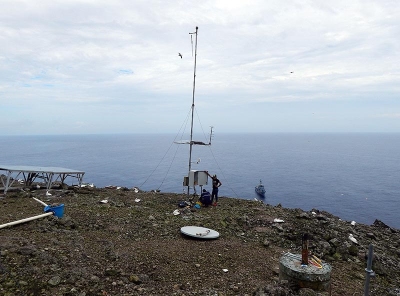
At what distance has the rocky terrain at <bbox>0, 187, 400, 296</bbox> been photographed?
776 centimetres

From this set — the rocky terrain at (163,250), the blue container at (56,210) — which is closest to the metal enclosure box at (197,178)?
the rocky terrain at (163,250)

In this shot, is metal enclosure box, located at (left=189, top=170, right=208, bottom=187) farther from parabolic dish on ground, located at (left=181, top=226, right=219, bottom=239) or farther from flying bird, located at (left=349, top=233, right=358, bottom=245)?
flying bird, located at (left=349, top=233, right=358, bottom=245)

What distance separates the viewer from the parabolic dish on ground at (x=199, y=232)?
38.6 ft

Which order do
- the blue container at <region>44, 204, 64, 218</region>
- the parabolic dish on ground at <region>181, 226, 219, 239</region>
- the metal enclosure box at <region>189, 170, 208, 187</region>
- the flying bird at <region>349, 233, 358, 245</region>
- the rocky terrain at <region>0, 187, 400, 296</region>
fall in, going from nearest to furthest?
the rocky terrain at <region>0, 187, 400, 296</region>
the parabolic dish on ground at <region>181, 226, 219, 239</region>
the blue container at <region>44, 204, 64, 218</region>
the flying bird at <region>349, 233, 358, 245</region>
the metal enclosure box at <region>189, 170, 208, 187</region>

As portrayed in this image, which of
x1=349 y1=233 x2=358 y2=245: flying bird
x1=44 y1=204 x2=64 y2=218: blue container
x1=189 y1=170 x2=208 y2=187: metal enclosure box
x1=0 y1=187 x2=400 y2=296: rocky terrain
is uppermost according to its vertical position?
x1=189 y1=170 x2=208 y2=187: metal enclosure box

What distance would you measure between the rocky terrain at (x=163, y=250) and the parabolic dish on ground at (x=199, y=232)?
0.77 feet

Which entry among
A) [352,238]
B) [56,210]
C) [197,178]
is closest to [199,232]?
[197,178]

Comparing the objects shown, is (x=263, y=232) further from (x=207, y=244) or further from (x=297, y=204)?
(x=297, y=204)

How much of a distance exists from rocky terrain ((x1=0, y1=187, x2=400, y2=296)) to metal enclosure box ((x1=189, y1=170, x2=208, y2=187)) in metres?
1.54

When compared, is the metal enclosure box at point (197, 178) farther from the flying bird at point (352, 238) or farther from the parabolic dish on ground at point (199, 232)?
the flying bird at point (352, 238)

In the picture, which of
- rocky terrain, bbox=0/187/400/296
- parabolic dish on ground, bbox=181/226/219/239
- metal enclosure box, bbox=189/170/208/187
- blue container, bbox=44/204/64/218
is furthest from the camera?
metal enclosure box, bbox=189/170/208/187

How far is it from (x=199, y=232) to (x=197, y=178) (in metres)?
Result: 5.32

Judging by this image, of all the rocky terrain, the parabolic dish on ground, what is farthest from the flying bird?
the parabolic dish on ground

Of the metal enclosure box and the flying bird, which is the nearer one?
the flying bird
